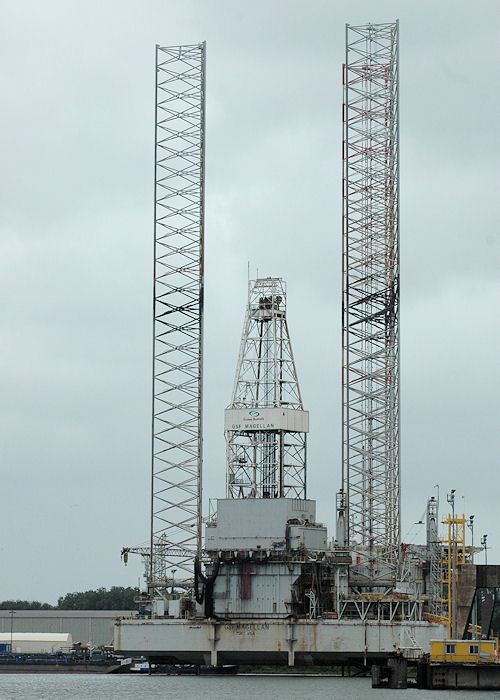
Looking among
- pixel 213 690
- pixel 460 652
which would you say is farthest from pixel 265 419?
pixel 460 652

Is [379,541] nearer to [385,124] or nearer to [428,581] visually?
[428,581]

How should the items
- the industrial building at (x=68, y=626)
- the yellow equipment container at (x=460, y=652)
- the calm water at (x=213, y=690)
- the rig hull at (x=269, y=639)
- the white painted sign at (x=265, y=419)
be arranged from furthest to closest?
the industrial building at (x=68, y=626)
the white painted sign at (x=265, y=419)
the rig hull at (x=269, y=639)
the yellow equipment container at (x=460, y=652)
the calm water at (x=213, y=690)

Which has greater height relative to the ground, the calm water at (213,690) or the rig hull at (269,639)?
the rig hull at (269,639)

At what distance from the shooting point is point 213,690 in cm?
7469

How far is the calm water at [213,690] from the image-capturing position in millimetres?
68062

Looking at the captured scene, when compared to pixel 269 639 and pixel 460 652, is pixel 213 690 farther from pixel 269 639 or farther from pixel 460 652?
pixel 460 652

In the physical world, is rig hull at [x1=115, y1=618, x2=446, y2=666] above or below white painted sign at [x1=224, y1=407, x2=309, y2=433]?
below

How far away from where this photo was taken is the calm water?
68.1m

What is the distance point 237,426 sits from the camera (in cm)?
9238

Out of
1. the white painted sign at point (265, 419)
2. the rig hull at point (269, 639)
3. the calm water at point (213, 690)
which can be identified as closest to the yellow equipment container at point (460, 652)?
the calm water at point (213, 690)

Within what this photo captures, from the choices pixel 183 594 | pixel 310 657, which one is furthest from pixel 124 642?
pixel 310 657

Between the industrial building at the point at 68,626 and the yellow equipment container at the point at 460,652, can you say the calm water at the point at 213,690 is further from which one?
the industrial building at the point at 68,626

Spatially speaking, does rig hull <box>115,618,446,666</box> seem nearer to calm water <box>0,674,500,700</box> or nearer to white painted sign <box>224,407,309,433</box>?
calm water <box>0,674,500,700</box>

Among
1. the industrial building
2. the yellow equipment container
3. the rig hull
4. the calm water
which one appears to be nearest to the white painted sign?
the rig hull
